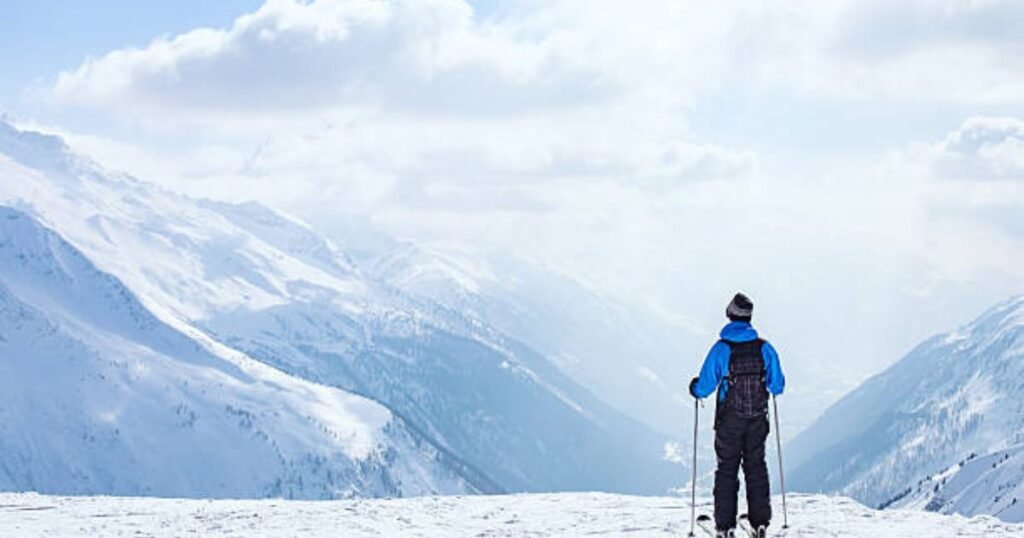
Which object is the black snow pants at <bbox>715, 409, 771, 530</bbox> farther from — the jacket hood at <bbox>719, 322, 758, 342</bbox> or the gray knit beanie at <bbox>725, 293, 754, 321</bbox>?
the gray knit beanie at <bbox>725, 293, 754, 321</bbox>

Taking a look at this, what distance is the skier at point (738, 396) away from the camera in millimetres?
19359

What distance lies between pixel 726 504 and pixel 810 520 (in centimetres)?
669

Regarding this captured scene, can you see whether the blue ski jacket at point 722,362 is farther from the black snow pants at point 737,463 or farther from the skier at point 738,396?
the black snow pants at point 737,463

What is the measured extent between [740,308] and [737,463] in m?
3.05

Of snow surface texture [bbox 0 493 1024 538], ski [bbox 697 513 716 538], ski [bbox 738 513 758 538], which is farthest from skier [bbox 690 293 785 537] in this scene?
snow surface texture [bbox 0 493 1024 538]

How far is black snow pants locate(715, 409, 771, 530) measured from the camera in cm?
1952

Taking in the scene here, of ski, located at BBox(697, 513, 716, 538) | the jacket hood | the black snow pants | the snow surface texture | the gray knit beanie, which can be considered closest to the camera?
the gray knit beanie

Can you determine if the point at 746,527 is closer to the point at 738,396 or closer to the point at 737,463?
the point at 737,463

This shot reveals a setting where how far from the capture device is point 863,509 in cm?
2758

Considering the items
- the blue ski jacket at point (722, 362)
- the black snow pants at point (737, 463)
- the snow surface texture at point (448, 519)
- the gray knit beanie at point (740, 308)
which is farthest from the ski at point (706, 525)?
the gray knit beanie at point (740, 308)

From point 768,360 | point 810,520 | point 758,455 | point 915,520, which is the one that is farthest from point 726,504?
point 915,520

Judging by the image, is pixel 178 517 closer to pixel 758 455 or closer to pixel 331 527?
pixel 331 527

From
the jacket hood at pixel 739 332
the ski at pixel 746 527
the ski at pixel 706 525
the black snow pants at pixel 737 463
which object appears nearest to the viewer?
the jacket hood at pixel 739 332

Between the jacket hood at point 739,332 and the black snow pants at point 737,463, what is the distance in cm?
140
